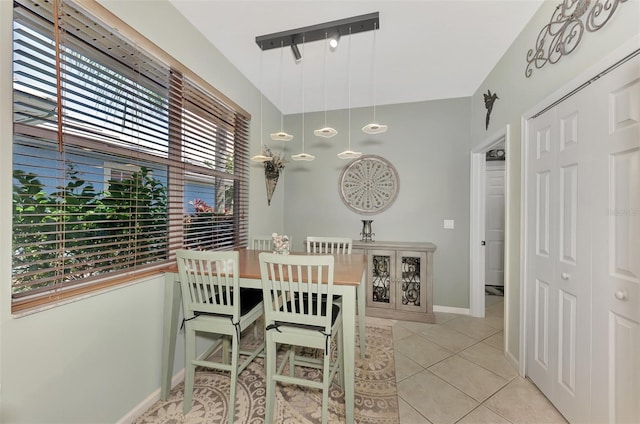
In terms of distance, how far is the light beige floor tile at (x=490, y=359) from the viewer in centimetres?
209

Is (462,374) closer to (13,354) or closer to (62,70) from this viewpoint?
(13,354)

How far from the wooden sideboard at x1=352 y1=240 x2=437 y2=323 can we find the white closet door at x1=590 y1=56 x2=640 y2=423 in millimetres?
1688

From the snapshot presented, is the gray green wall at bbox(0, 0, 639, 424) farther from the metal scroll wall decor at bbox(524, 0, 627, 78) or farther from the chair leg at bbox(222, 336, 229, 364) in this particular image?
the chair leg at bbox(222, 336, 229, 364)

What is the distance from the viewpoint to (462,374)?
207 centimetres

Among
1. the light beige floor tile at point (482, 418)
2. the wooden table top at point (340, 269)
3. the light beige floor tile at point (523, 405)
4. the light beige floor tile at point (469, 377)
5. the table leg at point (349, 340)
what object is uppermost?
the wooden table top at point (340, 269)

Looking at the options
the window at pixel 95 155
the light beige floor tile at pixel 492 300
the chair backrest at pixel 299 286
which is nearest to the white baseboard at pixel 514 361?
the light beige floor tile at pixel 492 300

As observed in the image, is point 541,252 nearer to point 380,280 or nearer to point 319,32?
point 380,280

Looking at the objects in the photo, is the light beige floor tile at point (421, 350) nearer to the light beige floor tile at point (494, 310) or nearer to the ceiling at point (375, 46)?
the light beige floor tile at point (494, 310)

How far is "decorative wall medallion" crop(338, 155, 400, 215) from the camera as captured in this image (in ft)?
11.6

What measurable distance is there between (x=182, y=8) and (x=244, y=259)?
2037mm

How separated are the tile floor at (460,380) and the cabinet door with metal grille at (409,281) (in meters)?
0.25

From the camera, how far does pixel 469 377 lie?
2029mm

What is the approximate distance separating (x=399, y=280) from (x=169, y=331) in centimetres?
248

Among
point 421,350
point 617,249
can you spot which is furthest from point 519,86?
point 421,350
